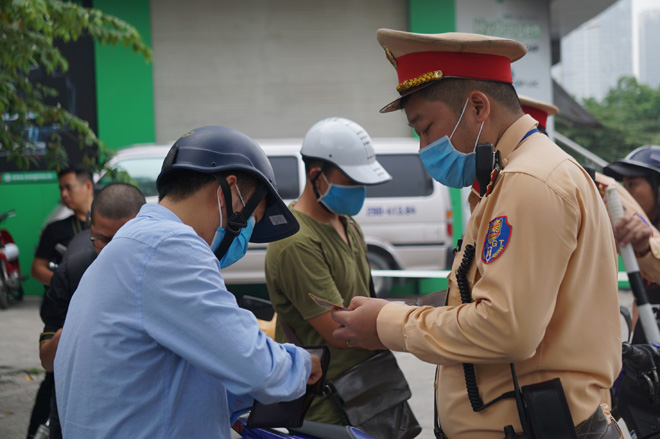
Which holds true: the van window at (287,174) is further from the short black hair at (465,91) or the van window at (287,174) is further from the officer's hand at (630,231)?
the short black hair at (465,91)

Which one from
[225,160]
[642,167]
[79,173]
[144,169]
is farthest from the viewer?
[144,169]

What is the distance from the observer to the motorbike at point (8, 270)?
31.4ft

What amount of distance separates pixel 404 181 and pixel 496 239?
7706 mm

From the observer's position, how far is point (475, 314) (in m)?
1.70

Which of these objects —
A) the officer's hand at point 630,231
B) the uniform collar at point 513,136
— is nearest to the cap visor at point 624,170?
the officer's hand at point 630,231

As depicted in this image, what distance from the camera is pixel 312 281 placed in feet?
9.33

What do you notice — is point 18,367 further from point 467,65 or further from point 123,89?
point 467,65

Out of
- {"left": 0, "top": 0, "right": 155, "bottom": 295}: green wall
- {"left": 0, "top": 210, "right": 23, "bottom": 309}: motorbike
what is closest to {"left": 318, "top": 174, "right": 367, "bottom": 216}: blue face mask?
{"left": 0, "top": 210, "right": 23, "bottom": 309}: motorbike

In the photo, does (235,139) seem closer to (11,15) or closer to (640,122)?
(11,15)

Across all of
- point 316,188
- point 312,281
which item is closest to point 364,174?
point 316,188

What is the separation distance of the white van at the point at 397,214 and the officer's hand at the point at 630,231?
5912 millimetres

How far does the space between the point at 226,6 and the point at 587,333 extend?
10418 mm

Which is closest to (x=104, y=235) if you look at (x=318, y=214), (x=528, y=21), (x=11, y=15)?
(x=318, y=214)

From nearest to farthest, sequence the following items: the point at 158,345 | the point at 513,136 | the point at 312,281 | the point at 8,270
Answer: the point at 158,345
the point at 513,136
the point at 312,281
the point at 8,270
